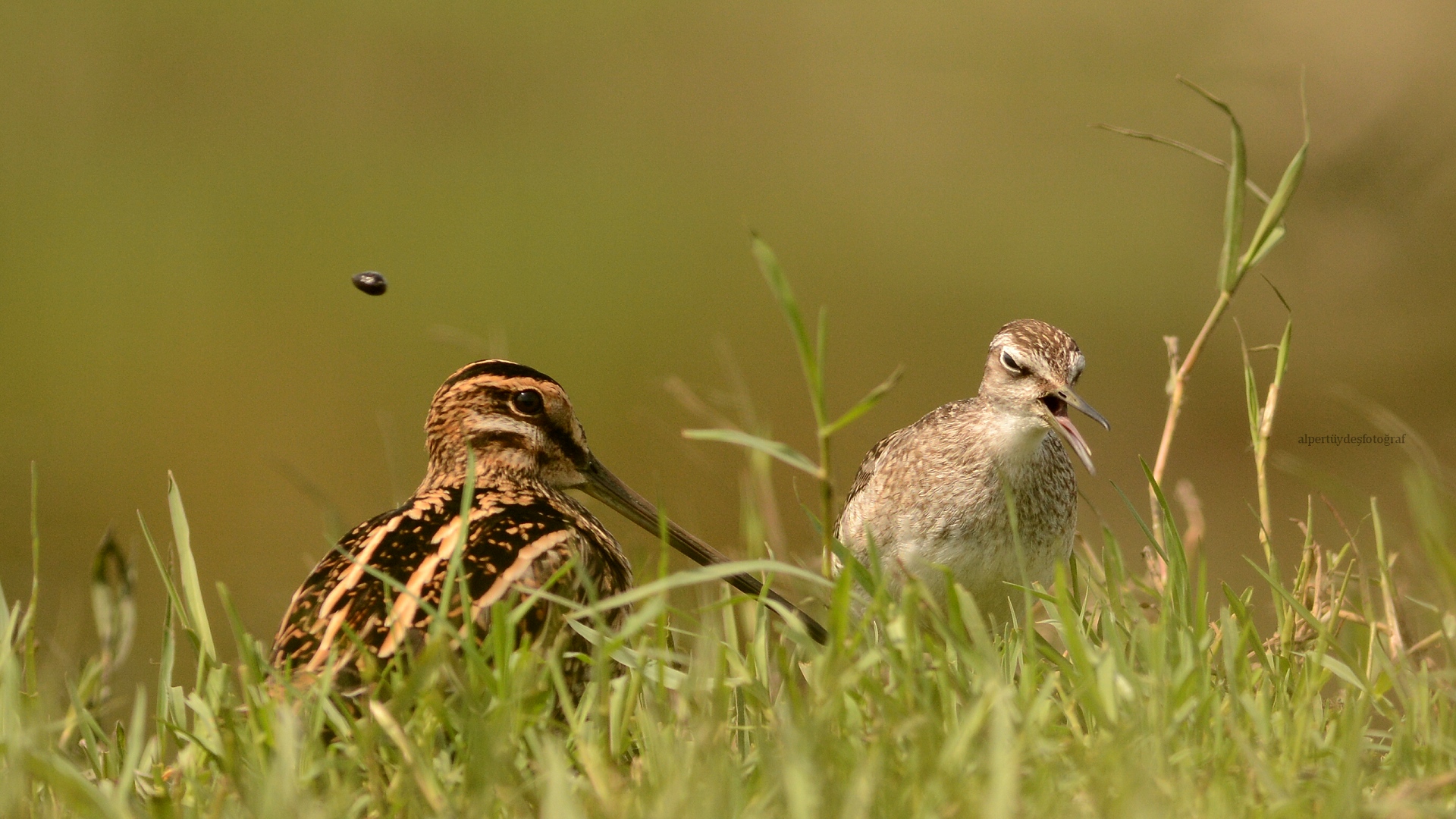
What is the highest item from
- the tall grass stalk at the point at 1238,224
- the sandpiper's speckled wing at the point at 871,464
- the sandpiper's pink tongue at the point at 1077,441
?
the tall grass stalk at the point at 1238,224

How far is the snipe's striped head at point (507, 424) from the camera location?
451cm

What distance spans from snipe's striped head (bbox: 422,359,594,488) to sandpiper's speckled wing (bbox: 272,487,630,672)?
0.43 metres

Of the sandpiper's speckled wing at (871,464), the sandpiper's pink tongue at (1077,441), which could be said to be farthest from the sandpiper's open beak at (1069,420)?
the sandpiper's speckled wing at (871,464)

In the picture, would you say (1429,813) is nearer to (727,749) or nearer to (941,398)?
(727,749)

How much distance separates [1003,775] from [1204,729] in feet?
2.30

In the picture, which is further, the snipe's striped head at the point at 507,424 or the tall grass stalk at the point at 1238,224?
the snipe's striped head at the point at 507,424

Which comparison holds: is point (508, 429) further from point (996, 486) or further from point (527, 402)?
point (996, 486)

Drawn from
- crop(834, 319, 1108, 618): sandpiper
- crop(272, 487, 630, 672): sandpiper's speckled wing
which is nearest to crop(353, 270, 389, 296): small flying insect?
crop(272, 487, 630, 672): sandpiper's speckled wing

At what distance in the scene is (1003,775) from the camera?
8.32ft

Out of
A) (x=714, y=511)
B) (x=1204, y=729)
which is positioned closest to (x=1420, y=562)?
(x=1204, y=729)

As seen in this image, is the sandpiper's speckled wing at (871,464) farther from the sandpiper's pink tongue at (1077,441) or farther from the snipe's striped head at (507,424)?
the snipe's striped head at (507,424)

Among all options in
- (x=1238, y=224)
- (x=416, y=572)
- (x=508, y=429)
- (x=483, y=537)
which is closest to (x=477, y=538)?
(x=483, y=537)

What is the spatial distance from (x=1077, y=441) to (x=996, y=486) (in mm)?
479

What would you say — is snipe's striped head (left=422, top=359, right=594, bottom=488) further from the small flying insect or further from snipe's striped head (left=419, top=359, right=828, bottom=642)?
the small flying insect
